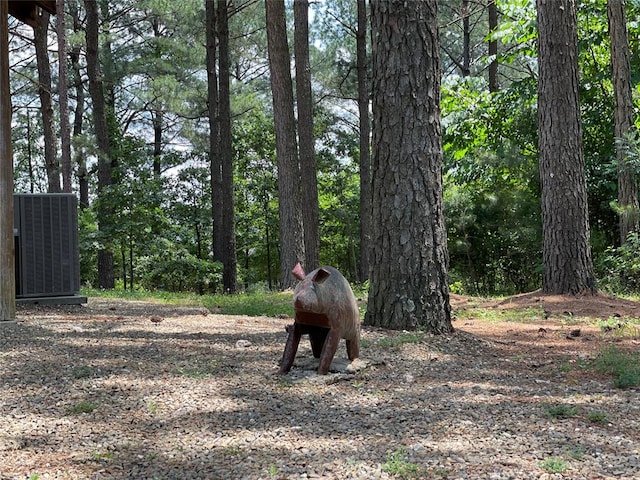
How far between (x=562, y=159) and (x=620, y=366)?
16.7ft

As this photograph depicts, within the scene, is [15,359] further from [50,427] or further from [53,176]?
[53,176]

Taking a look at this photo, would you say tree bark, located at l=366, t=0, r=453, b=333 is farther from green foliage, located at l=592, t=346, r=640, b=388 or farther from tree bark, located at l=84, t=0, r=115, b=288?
tree bark, located at l=84, t=0, r=115, b=288

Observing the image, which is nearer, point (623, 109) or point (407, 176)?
point (407, 176)

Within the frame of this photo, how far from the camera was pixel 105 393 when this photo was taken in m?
3.94

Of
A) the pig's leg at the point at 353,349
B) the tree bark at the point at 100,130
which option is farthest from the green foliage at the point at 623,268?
the tree bark at the point at 100,130

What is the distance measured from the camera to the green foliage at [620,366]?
446 cm

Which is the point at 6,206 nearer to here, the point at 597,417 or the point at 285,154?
the point at 597,417

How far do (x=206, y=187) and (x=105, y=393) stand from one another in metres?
20.4

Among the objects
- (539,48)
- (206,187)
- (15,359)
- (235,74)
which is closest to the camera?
(15,359)

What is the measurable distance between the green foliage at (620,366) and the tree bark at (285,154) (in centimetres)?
734

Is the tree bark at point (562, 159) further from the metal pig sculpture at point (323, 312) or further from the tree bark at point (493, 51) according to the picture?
the tree bark at point (493, 51)

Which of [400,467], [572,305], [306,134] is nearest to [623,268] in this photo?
[572,305]

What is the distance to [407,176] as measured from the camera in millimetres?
6031

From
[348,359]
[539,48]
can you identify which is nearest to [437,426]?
[348,359]
